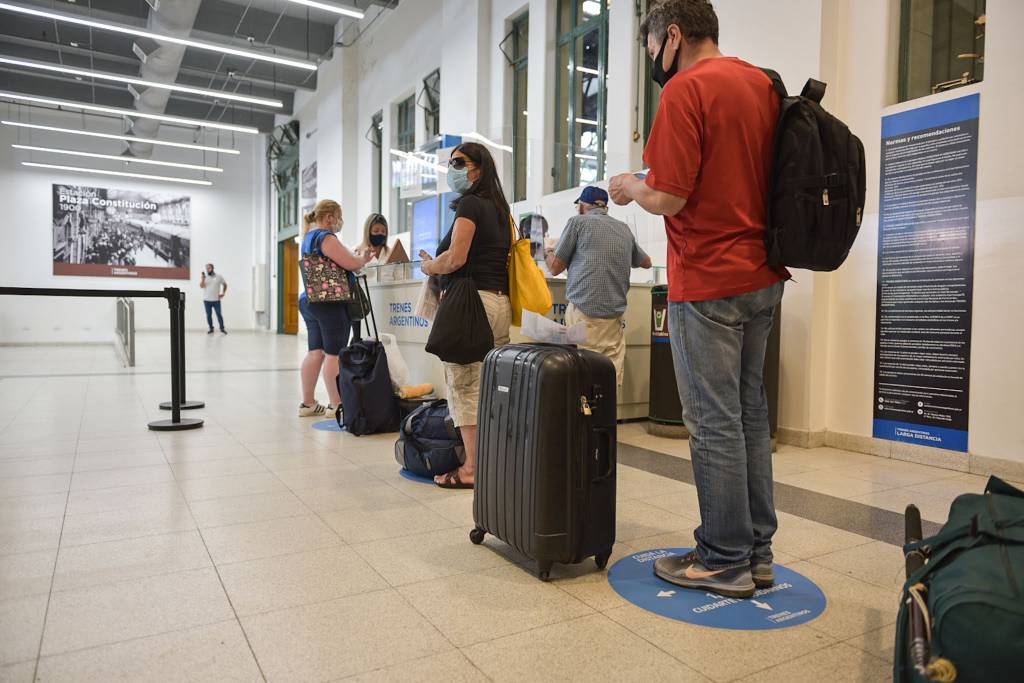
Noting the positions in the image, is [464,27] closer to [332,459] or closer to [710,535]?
[332,459]

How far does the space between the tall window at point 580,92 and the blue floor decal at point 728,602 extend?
479 cm

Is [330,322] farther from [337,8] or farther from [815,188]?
[337,8]

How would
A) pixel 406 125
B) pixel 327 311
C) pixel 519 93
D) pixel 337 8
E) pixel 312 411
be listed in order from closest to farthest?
pixel 327 311 → pixel 312 411 → pixel 519 93 → pixel 337 8 → pixel 406 125

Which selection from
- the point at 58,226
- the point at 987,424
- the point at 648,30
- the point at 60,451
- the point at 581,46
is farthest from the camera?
the point at 58,226

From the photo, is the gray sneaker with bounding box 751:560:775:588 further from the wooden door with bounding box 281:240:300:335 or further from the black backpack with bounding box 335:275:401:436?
the wooden door with bounding box 281:240:300:335

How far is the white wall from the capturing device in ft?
48.8

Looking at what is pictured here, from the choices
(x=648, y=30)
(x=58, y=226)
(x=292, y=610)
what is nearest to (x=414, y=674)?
(x=292, y=610)

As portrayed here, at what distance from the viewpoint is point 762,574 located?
1.84 m

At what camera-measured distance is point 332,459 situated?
345 cm

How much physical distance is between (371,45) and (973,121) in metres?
10.1

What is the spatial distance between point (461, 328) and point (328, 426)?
7.10 feet

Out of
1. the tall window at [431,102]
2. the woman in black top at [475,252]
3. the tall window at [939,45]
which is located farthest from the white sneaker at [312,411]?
the tall window at [431,102]

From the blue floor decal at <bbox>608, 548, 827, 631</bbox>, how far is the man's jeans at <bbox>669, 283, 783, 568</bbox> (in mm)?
103

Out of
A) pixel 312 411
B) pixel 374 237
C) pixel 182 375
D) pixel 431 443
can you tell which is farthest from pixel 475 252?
pixel 182 375
